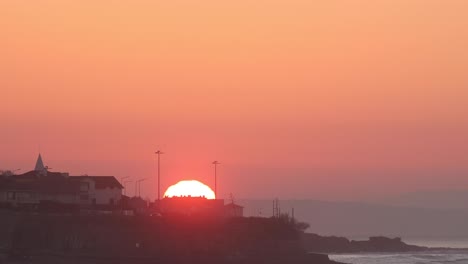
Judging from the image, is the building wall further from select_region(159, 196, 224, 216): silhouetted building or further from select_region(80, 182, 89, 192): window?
select_region(159, 196, 224, 216): silhouetted building

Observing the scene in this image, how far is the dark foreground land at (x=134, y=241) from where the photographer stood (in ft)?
257

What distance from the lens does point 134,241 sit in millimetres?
86938

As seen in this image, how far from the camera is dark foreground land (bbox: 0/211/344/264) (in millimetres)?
78312

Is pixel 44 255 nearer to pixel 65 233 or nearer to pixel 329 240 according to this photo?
pixel 65 233

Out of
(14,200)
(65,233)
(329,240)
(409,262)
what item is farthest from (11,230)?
(329,240)

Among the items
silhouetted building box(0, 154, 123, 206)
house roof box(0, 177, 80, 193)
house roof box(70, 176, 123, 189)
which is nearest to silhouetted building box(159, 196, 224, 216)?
house roof box(70, 176, 123, 189)

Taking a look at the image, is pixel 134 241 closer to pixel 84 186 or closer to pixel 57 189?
pixel 57 189

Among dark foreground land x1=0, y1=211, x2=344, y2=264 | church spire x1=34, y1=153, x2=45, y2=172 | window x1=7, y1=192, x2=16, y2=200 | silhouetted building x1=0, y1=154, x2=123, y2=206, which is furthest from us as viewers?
church spire x1=34, y1=153, x2=45, y2=172

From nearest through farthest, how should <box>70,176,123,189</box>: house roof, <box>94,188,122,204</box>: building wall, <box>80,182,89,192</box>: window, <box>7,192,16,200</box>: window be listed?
<box>7,192,16,200</box>: window, <box>80,182,89,192</box>: window, <box>94,188,122,204</box>: building wall, <box>70,176,123,189</box>: house roof

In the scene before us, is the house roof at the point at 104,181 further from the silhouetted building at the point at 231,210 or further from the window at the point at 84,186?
the silhouetted building at the point at 231,210

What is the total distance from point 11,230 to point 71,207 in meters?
13.7

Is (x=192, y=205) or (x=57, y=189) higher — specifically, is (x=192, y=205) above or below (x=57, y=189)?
below

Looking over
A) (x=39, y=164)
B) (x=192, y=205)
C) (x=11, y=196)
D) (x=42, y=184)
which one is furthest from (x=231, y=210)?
(x=11, y=196)

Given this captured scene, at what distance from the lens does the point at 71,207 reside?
94.8 m
